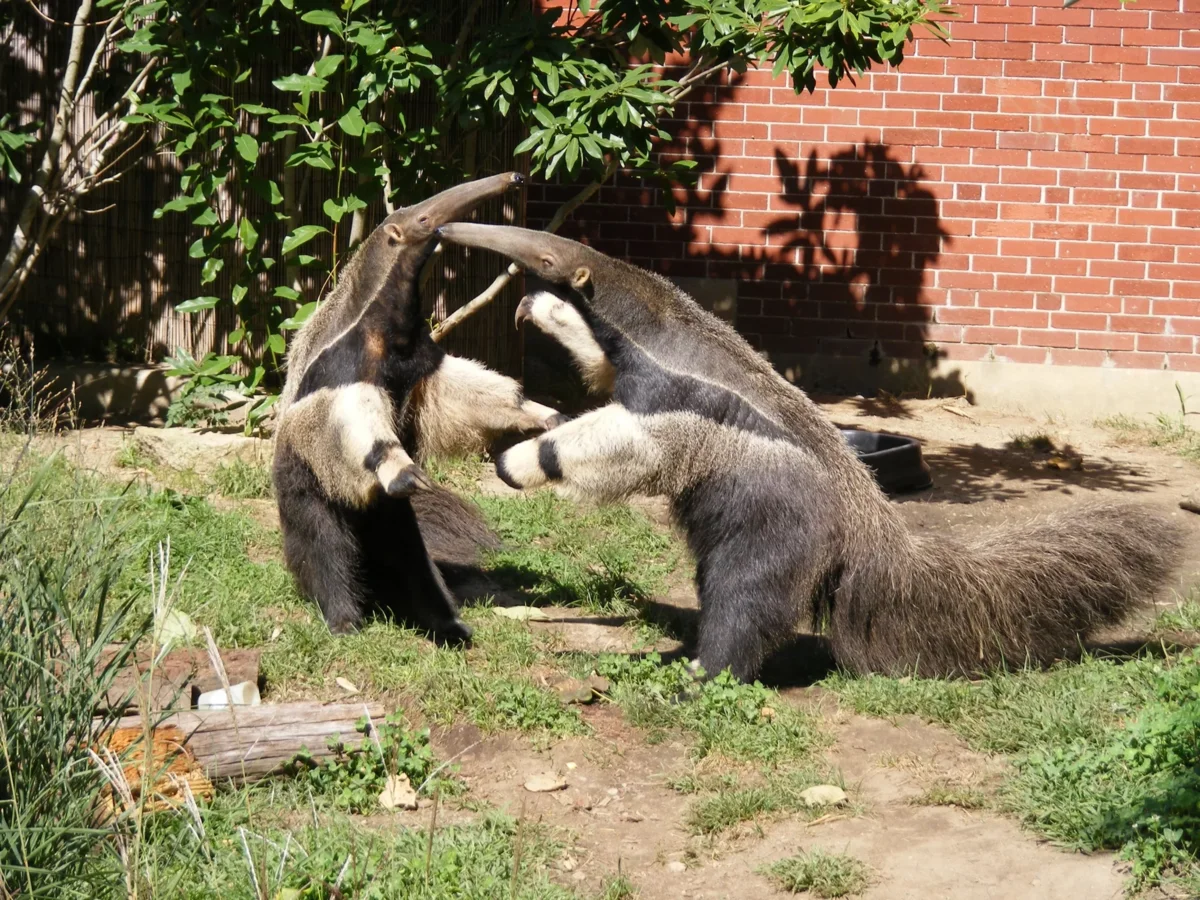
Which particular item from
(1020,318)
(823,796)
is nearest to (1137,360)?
(1020,318)

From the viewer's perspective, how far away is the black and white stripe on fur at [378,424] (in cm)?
514

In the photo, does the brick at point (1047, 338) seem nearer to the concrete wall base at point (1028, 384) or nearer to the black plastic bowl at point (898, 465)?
the concrete wall base at point (1028, 384)

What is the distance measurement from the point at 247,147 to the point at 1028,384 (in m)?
6.50

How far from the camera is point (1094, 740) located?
4.32 m

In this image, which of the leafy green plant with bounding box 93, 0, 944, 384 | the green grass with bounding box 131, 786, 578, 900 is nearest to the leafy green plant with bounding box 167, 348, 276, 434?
Answer: the leafy green plant with bounding box 93, 0, 944, 384

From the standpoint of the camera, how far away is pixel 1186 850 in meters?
3.46

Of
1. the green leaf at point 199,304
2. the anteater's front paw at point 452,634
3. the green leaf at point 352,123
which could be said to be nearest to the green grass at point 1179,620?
the anteater's front paw at point 452,634

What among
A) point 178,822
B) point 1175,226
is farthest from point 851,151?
point 178,822

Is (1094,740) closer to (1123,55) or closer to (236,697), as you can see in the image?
(236,697)

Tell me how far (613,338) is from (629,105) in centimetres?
206

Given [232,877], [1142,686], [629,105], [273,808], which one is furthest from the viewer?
[629,105]

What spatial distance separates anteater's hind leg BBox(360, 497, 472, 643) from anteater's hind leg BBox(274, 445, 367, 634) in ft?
0.41

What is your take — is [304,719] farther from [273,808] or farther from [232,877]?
[232,877]

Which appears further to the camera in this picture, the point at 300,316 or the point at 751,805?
the point at 300,316
